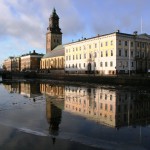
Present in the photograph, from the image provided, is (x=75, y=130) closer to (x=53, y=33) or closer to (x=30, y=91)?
(x=30, y=91)

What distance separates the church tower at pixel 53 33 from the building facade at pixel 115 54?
50069 millimetres

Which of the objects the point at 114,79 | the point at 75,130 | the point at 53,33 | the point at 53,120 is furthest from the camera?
the point at 53,33

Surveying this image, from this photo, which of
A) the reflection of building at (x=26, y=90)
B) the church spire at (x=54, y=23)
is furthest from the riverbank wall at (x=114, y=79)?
the church spire at (x=54, y=23)

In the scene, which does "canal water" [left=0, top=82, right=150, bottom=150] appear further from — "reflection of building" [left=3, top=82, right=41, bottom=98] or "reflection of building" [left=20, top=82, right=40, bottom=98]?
"reflection of building" [left=3, top=82, right=41, bottom=98]

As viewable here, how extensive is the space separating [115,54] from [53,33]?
72218mm

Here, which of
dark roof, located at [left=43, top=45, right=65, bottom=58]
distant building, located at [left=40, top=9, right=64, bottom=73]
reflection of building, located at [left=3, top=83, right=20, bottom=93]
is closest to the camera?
reflection of building, located at [left=3, top=83, right=20, bottom=93]

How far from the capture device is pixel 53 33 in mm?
150750

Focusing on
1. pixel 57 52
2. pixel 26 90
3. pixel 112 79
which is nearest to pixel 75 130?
pixel 26 90

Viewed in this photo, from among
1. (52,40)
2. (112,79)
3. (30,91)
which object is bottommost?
(30,91)

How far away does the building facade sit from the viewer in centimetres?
8600

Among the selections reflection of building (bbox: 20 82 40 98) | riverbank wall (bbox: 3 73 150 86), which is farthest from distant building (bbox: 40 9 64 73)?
reflection of building (bbox: 20 82 40 98)

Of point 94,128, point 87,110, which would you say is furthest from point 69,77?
point 94,128

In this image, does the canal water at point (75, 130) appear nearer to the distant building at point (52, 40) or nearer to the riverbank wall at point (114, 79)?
the riverbank wall at point (114, 79)

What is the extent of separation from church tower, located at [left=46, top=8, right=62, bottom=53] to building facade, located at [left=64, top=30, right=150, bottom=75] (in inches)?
1971
